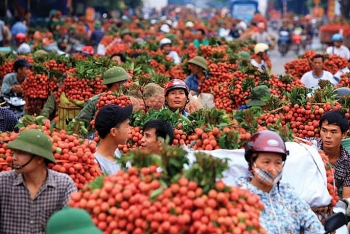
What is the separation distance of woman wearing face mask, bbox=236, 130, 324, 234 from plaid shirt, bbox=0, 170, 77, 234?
1.26 m

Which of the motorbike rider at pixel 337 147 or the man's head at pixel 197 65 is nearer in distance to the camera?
the motorbike rider at pixel 337 147

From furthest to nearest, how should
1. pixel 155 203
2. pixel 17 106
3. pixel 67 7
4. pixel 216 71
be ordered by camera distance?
pixel 67 7 → pixel 216 71 → pixel 17 106 → pixel 155 203

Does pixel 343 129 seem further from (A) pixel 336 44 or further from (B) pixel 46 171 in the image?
(A) pixel 336 44

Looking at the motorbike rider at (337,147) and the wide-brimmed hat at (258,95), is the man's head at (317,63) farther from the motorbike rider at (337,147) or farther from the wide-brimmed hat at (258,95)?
the motorbike rider at (337,147)

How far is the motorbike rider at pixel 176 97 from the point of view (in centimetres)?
1022

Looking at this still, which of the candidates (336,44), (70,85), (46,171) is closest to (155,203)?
(46,171)

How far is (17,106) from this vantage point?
13977 mm

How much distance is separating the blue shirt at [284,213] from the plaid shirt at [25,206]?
1257 mm

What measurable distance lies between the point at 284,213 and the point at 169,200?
3.66 ft

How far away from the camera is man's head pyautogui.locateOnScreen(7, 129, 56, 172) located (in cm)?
597

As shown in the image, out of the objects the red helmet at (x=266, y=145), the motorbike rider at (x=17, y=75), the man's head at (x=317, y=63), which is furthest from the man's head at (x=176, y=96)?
the man's head at (x=317, y=63)

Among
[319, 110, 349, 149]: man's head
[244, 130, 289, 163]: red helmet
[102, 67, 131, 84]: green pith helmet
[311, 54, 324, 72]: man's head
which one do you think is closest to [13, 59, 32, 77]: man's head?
[102, 67, 131, 84]: green pith helmet

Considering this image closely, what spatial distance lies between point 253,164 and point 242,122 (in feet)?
5.80

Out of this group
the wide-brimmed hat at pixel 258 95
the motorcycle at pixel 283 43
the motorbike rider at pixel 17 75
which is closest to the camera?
the wide-brimmed hat at pixel 258 95
